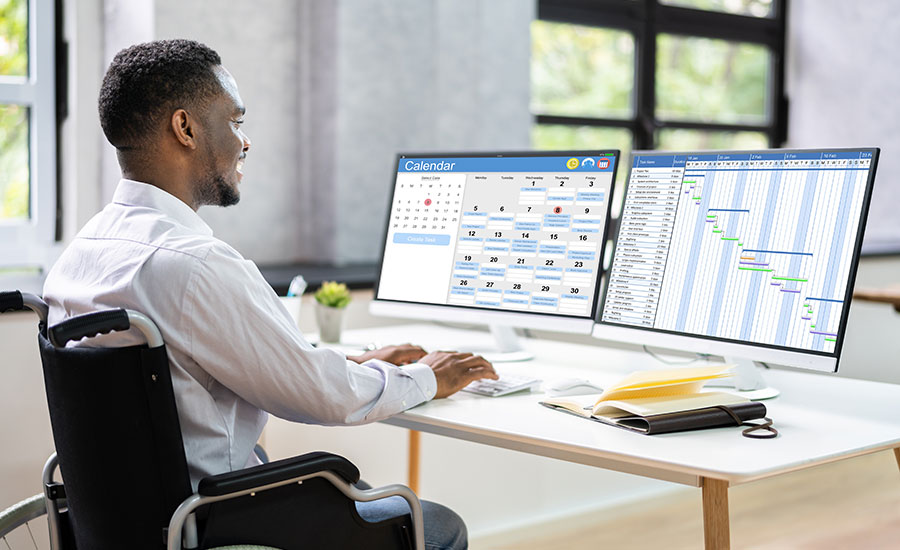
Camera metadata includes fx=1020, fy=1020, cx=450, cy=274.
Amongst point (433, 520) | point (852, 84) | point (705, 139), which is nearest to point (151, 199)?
point (433, 520)

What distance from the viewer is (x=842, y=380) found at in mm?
1941

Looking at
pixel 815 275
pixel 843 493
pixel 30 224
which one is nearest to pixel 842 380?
pixel 815 275

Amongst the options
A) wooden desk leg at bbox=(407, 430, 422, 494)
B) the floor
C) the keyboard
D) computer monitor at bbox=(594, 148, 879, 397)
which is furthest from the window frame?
the keyboard

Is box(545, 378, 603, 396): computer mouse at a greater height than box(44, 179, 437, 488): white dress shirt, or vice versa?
box(44, 179, 437, 488): white dress shirt

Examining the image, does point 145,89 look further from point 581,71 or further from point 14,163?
point 581,71

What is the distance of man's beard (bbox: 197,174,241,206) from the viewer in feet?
5.06

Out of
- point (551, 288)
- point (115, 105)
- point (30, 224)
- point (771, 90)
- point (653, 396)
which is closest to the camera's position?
point (115, 105)

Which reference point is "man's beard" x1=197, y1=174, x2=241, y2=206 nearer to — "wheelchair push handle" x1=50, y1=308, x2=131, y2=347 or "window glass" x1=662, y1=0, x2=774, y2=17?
"wheelchair push handle" x1=50, y1=308, x2=131, y2=347

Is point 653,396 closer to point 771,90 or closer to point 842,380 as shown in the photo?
point 842,380

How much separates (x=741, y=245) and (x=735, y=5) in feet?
11.2

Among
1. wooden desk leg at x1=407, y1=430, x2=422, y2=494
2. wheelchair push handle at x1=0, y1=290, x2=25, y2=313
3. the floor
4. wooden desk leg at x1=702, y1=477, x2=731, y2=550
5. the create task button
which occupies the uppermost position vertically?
the create task button

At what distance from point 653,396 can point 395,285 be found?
77 centimetres

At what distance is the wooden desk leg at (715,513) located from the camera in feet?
4.56

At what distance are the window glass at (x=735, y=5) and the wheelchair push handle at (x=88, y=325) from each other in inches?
149
